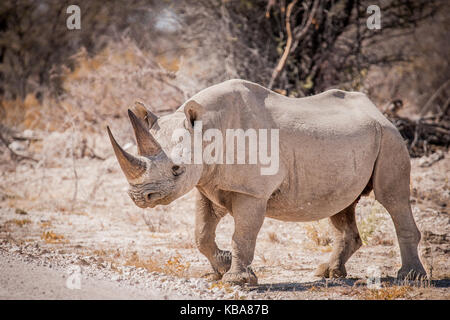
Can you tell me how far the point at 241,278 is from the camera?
196 inches

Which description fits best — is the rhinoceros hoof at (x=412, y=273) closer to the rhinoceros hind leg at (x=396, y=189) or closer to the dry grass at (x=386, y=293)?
the rhinoceros hind leg at (x=396, y=189)

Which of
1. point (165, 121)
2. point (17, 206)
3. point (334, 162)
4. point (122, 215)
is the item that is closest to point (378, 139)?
point (334, 162)

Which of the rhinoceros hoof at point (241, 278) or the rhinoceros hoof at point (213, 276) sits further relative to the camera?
the rhinoceros hoof at point (213, 276)

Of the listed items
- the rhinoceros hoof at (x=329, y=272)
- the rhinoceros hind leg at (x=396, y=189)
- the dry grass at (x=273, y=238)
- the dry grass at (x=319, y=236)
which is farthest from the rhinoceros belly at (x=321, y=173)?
the dry grass at (x=273, y=238)

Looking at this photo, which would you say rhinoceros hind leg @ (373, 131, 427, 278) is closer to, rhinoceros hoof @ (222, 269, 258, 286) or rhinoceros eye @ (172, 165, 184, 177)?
rhinoceros hoof @ (222, 269, 258, 286)

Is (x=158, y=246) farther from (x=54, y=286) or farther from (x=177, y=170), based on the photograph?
(x=177, y=170)

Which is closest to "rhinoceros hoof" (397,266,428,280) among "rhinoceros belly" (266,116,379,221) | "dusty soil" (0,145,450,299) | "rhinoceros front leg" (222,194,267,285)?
"dusty soil" (0,145,450,299)

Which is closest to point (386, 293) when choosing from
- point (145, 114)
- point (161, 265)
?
point (161, 265)

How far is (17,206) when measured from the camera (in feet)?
31.7

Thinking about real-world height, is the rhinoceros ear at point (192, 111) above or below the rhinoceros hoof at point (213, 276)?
above

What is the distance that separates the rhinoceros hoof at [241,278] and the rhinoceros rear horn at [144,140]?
129cm

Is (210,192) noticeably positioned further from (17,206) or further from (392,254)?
(17,206)

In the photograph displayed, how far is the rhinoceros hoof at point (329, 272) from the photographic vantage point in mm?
5809

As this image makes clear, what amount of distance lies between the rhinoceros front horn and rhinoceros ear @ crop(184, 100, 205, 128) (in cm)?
64
